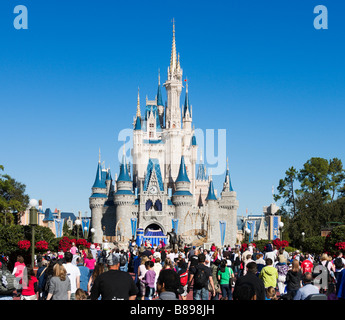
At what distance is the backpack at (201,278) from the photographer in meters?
11.7

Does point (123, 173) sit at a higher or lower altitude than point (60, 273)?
higher

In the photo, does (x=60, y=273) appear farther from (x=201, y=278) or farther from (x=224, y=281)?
(x=224, y=281)

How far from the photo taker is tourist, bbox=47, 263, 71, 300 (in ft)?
30.5

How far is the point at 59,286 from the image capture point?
933cm

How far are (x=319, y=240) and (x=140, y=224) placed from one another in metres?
38.7

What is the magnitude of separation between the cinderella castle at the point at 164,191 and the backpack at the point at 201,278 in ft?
168

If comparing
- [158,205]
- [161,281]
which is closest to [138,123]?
[158,205]

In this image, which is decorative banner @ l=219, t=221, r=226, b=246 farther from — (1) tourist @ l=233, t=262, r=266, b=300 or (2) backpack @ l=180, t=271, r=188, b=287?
(1) tourist @ l=233, t=262, r=266, b=300

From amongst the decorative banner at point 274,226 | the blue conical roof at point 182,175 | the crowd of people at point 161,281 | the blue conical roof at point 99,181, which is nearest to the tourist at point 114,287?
the crowd of people at point 161,281

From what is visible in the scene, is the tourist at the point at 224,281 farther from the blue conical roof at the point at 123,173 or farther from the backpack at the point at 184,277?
the blue conical roof at the point at 123,173

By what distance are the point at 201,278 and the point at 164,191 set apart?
61442 millimetres

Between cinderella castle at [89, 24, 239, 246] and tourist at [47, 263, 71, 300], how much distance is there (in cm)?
5369

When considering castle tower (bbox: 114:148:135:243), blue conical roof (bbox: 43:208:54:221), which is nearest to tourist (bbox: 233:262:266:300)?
castle tower (bbox: 114:148:135:243)
